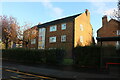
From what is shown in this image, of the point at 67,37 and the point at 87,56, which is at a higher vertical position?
the point at 67,37

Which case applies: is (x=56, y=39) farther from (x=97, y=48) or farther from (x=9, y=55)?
(x=97, y=48)

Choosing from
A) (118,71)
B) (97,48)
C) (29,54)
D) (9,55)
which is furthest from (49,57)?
(9,55)

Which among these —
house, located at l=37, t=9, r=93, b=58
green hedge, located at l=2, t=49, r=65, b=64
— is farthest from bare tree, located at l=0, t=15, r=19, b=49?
house, located at l=37, t=9, r=93, b=58

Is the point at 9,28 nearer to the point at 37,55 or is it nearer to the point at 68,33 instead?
the point at 37,55

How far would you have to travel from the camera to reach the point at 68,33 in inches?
947

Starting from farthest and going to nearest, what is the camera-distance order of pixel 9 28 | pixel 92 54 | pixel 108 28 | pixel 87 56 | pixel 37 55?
pixel 108 28 → pixel 9 28 → pixel 37 55 → pixel 87 56 → pixel 92 54

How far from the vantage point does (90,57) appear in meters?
11.6

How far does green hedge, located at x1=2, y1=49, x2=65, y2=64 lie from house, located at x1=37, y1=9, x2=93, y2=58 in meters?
7.29

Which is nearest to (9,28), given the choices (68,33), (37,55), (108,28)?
(37,55)

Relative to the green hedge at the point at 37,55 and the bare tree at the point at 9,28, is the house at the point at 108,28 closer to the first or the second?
the green hedge at the point at 37,55

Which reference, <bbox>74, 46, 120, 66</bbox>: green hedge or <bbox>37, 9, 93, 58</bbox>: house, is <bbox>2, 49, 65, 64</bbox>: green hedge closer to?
<bbox>74, 46, 120, 66</bbox>: green hedge

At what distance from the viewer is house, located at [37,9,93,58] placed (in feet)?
77.3

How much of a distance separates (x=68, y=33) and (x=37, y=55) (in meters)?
11.0

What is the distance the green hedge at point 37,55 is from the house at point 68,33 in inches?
287
